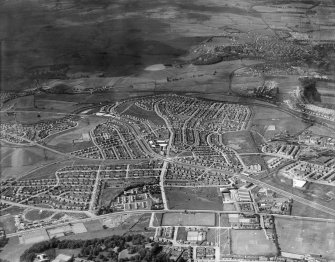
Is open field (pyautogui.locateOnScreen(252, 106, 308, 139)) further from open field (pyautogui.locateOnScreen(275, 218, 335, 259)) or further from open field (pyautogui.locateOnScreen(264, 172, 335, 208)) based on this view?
open field (pyautogui.locateOnScreen(275, 218, 335, 259))

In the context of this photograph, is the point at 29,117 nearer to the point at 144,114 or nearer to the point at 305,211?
the point at 144,114

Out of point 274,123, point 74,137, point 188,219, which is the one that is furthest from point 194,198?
point 74,137

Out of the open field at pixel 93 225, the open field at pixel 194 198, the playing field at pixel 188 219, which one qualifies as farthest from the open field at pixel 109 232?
the open field at pixel 194 198

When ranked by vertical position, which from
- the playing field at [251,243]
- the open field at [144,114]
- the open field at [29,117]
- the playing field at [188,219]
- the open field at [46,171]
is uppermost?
the playing field at [251,243]

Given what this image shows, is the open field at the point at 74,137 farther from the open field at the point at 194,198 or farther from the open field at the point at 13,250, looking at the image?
the open field at the point at 13,250

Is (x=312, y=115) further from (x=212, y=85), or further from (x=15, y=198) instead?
(x=15, y=198)

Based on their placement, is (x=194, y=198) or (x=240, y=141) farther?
(x=240, y=141)
